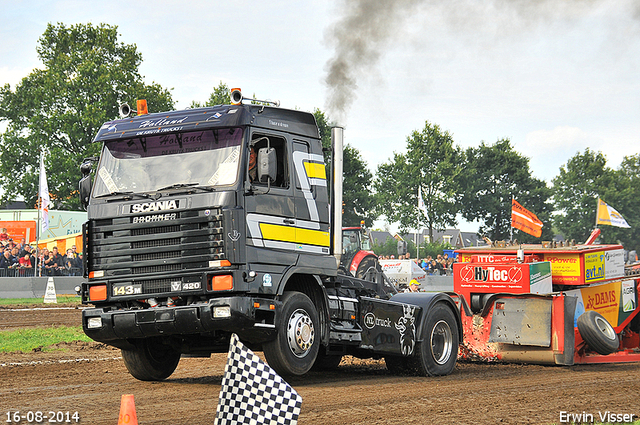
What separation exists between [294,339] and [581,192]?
69557mm

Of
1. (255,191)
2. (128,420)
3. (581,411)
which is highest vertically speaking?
(255,191)

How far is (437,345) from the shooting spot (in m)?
10.2

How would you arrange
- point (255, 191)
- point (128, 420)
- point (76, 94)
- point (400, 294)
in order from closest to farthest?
Result: point (128, 420), point (255, 191), point (400, 294), point (76, 94)

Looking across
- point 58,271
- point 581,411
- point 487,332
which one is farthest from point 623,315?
point 58,271

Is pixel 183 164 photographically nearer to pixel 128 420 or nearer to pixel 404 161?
pixel 128 420

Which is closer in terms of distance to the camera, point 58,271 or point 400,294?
Answer: point 400,294

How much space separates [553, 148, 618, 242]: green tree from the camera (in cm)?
7119

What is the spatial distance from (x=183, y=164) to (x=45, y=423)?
3.24 metres

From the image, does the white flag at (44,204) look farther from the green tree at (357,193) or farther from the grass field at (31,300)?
the green tree at (357,193)

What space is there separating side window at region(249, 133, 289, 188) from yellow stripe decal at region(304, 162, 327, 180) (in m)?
0.36

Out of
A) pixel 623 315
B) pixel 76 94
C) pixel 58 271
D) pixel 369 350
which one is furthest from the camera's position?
pixel 76 94

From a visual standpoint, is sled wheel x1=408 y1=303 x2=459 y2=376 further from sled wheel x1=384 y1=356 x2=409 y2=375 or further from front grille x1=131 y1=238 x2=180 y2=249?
front grille x1=131 y1=238 x2=180 y2=249

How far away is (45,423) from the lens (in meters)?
6.16

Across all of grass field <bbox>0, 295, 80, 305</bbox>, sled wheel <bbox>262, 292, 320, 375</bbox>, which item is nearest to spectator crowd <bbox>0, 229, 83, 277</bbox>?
grass field <bbox>0, 295, 80, 305</bbox>
